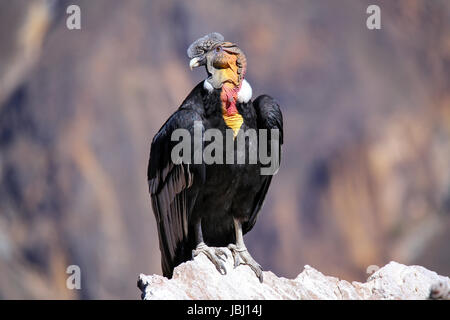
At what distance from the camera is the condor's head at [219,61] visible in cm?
930

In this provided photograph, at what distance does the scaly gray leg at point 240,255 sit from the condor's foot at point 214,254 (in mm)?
126

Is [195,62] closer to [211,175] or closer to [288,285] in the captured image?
[211,175]

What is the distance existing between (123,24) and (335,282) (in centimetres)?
1600

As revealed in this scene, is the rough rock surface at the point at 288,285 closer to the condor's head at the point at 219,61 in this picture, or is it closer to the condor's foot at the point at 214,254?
the condor's foot at the point at 214,254

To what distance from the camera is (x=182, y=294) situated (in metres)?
8.27

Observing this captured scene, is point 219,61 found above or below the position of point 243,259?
above

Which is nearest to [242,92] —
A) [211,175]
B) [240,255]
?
[211,175]

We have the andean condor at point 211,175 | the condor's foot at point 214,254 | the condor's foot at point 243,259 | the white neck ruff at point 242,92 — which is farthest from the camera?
the white neck ruff at point 242,92

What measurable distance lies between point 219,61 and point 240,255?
1.71m

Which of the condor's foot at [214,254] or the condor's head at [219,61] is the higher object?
the condor's head at [219,61]

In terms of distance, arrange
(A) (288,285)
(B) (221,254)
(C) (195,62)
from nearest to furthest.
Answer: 1. (A) (288,285)
2. (B) (221,254)
3. (C) (195,62)

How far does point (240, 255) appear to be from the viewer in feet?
30.2

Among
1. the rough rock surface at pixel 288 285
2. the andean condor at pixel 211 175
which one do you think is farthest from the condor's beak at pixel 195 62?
the rough rock surface at pixel 288 285

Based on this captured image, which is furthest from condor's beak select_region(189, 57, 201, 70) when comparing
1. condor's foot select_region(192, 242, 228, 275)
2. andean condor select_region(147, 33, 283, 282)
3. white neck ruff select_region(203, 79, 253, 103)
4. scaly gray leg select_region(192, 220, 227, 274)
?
A: condor's foot select_region(192, 242, 228, 275)
